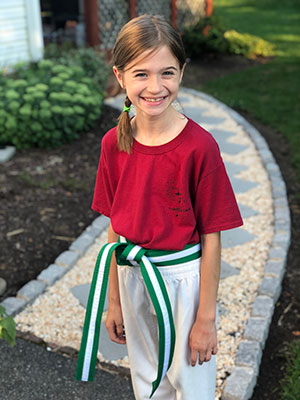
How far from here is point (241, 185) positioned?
5270 mm

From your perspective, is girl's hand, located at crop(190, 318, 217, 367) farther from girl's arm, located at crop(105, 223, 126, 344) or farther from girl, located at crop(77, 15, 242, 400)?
girl's arm, located at crop(105, 223, 126, 344)

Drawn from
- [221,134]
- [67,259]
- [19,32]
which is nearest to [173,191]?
[67,259]

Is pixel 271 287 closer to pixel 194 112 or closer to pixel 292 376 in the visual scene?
pixel 292 376

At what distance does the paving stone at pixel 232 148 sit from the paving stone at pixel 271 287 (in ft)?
8.82

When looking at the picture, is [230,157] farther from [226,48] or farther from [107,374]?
[226,48]

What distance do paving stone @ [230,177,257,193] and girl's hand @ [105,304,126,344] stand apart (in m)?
3.25

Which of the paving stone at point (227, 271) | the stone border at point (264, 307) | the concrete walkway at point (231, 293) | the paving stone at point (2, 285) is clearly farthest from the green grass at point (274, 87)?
the paving stone at point (2, 285)

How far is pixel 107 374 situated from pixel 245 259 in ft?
5.28

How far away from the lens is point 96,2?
8570 mm

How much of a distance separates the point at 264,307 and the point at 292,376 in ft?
1.97

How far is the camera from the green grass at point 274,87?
701 cm

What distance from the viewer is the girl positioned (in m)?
1.61

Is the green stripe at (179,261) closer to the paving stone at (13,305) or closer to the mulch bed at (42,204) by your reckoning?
the paving stone at (13,305)

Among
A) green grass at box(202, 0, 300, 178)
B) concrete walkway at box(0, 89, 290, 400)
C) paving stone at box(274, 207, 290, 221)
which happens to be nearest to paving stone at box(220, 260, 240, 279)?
concrete walkway at box(0, 89, 290, 400)
